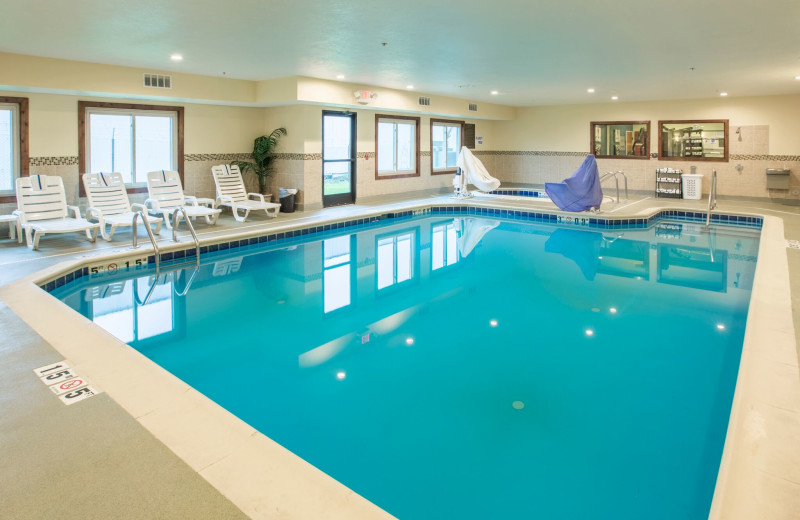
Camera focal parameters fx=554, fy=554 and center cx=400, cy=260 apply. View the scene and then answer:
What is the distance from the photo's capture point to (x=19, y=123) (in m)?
7.41

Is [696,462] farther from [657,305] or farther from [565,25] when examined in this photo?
[565,25]

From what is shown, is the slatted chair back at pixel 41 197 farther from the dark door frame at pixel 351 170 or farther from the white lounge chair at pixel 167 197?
the dark door frame at pixel 351 170

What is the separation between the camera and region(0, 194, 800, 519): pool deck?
6.29 feet

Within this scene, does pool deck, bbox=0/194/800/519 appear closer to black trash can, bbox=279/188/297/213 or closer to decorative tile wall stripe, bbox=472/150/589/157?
black trash can, bbox=279/188/297/213

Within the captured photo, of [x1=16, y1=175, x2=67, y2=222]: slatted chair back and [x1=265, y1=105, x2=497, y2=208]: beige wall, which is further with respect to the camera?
[x1=265, y1=105, x2=497, y2=208]: beige wall

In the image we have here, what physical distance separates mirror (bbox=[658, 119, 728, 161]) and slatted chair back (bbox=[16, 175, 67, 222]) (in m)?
12.4

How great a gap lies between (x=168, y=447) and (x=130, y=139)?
7668mm

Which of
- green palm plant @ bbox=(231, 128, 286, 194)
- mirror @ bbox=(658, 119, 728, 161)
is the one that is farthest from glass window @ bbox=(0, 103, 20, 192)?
mirror @ bbox=(658, 119, 728, 161)

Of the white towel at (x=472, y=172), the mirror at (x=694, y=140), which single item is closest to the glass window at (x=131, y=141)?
the white towel at (x=472, y=172)

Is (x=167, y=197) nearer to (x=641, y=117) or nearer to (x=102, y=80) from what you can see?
(x=102, y=80)

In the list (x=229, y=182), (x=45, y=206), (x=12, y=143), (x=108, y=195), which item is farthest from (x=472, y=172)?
(x=12, y=143)

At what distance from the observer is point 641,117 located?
1345cm

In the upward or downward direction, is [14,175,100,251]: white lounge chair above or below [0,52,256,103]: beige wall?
below

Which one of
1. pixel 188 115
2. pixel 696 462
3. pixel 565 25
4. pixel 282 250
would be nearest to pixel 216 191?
pixel 188 115
